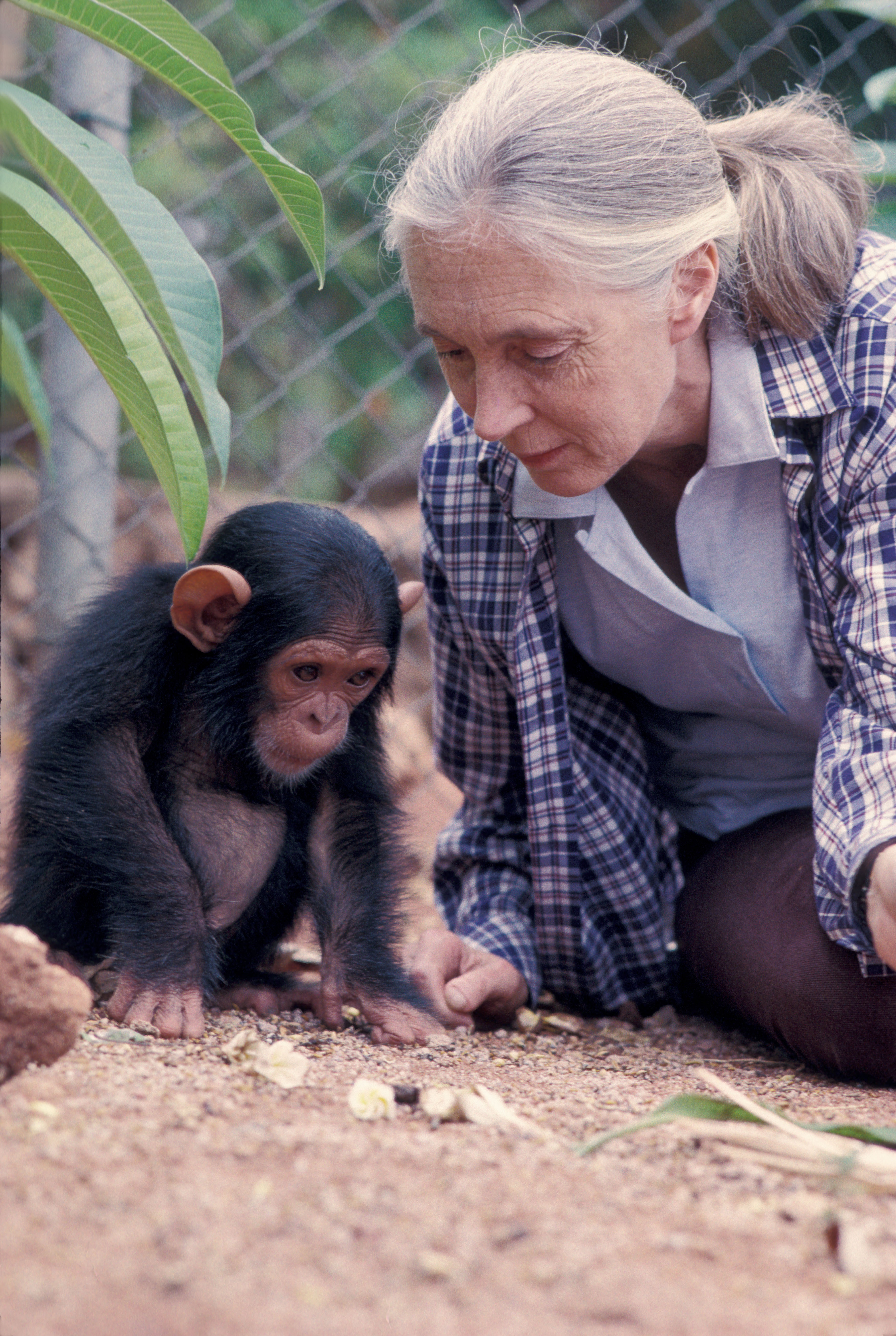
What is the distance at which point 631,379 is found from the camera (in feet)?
6.21

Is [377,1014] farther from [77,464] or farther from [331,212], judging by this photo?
[331,212]

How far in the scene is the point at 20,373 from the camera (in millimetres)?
1286

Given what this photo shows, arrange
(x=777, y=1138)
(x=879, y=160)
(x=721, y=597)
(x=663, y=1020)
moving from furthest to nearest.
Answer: (x=879, y=160) → (x=663, y=1020) → (x=721, y=597) → (x=777, y=1138)

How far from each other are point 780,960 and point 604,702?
2.15ft

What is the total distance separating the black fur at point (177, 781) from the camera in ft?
6.19

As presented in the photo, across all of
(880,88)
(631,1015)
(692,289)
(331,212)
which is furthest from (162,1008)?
(331,212)

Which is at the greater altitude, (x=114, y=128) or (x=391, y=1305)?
(x=114, y=128)

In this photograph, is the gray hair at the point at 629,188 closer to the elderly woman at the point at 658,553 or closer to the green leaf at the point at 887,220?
the elderly woman at the point at 658,553

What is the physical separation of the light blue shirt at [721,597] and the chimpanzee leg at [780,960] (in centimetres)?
19

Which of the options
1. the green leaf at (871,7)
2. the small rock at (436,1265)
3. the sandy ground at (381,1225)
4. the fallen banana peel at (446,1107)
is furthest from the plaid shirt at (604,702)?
the green leaf at (871,7)

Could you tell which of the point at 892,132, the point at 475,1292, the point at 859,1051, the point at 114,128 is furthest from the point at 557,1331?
the point at 892,132

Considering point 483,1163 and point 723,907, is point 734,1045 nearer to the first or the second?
point 723,907

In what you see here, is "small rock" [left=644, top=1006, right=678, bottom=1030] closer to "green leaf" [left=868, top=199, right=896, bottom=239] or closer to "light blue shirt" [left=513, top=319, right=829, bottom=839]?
"light blue shirt" [left=513, top=319, right=829, bottom=839]

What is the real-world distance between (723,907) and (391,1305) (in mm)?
1655
